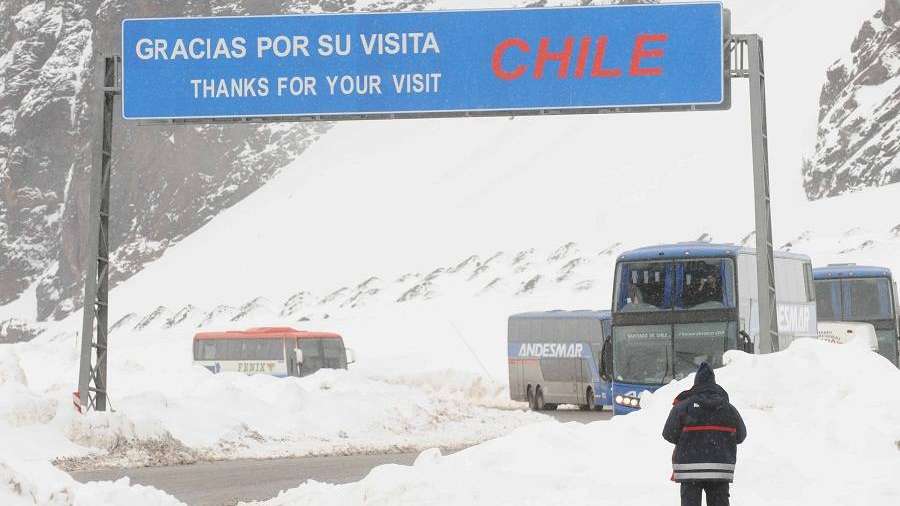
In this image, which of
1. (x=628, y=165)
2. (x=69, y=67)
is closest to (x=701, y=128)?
(x=628, y=165)

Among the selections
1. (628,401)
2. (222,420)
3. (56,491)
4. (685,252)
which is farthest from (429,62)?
(56,491)

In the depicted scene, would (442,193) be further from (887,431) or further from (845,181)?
(887,431)

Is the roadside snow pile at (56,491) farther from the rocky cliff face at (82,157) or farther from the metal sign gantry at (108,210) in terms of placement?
the rocky cliff face at (82,157)

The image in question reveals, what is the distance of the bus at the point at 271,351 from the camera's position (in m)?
47.6

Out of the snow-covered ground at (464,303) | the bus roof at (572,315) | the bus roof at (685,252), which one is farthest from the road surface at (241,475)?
the bus roof at (572,315)

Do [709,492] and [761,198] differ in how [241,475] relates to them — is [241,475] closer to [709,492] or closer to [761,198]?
[761,198]

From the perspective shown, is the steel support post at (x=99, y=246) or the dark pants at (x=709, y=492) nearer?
the dark pants at (x=709, y=492)

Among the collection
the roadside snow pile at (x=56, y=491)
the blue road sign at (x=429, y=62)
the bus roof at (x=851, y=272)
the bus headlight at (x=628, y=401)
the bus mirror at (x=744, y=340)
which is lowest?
the roadside snow pile at (x=56, y=491)

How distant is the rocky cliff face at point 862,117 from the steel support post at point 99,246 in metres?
49.6

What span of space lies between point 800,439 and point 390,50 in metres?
11.7

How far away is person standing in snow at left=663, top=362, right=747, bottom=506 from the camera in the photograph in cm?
1039

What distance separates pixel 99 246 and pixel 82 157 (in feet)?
315

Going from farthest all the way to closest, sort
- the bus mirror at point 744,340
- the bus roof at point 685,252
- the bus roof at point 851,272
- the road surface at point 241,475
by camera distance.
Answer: the bus roof at point 851,272 < the bus roof at point 685,252 < the bus mirror at point 744,340 < the road surface at point 241,475

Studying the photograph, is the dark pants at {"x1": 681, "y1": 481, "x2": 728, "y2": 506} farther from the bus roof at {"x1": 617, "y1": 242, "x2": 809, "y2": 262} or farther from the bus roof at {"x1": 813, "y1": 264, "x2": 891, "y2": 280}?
the bus roof at {"x1": 813, "y1": 264, "x2": 891, "y2": 280}
